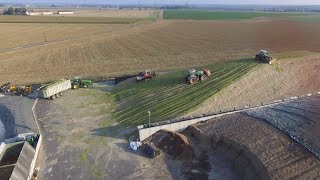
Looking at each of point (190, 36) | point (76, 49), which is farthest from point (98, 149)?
point (190, 36)

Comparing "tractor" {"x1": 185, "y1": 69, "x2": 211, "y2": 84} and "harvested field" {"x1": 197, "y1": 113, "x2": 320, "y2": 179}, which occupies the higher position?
"tractor" {"x1": 185, "y1": 69, "x2": 211, "y2": 84}

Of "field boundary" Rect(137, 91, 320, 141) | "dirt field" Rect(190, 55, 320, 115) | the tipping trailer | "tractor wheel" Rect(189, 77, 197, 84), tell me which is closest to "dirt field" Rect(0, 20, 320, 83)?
the tipping trailer

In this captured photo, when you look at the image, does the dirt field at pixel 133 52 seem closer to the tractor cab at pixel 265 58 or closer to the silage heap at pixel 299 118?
the tractor cab at pixel 265 58

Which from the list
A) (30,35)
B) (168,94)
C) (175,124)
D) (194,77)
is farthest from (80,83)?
(30,35)

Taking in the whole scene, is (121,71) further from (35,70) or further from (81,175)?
(81,175)

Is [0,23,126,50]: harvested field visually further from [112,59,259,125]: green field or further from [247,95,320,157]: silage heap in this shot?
[247,95,320,157]: silage heap

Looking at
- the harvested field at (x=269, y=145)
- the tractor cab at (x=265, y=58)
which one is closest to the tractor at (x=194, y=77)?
the tractor cab at (x=265, y=58)

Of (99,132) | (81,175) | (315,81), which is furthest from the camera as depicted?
(315,81)
